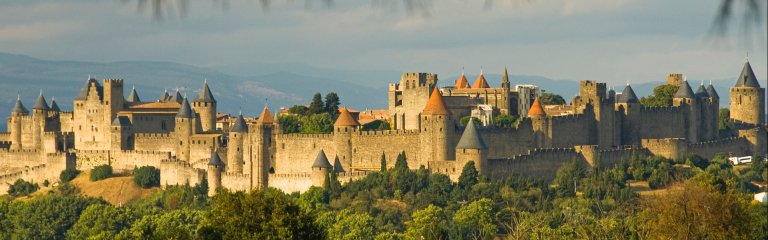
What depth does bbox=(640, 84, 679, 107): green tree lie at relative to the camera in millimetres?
77188

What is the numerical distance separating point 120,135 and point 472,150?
56.9 feet

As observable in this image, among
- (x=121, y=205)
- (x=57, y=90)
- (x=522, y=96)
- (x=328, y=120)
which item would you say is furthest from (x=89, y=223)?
(x=57, y=90)

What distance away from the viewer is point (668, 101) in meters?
77.4

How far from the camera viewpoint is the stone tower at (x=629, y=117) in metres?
73.8

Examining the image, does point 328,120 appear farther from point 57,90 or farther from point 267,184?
point 57,90

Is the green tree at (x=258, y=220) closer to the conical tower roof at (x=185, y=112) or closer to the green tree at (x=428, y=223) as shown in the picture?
the green tree at (x=428, y=223)

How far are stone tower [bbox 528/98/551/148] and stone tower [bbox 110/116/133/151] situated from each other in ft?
57.2

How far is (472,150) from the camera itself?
6569 cm

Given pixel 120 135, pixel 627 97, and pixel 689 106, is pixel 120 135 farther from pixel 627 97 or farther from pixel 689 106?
pixel 689 106

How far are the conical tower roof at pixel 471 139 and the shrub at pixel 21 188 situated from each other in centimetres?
2049

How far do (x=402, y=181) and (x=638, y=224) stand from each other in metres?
15.8

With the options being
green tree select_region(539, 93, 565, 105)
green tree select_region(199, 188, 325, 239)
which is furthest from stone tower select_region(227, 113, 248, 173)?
green tree select_region(199, 188, 325, 239)

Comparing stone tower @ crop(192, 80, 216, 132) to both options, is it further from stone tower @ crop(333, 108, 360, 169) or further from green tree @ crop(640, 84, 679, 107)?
green tree @ crop(640, 84, 679, 107)

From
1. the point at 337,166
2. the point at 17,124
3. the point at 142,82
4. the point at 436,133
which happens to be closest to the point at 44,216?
the point at 337,166
